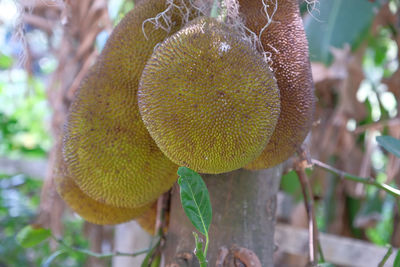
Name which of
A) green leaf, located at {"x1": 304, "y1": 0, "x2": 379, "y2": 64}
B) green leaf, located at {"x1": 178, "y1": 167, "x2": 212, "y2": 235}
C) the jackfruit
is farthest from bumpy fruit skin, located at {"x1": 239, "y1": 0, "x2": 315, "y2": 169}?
green leaf, located at {"x1": 304, "y1": 0, "x2": 379, "y2": 64}

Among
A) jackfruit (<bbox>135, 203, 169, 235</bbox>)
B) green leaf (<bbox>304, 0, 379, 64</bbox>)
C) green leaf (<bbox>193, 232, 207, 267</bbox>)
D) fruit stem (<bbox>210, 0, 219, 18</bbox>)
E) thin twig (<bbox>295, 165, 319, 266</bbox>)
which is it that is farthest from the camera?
green leaf (<bbox>304, 0, 379, 64</bbox>)

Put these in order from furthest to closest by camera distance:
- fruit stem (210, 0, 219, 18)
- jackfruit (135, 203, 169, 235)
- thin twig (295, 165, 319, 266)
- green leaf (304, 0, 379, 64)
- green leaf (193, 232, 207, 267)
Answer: green leaf (304, 0, 379, 64), jackfruit (135, 203, 169, 235), thin twig (295, 165, 319, 266), fruit stem (210, 0, 219, 18), green leaf (193, 232, 207, 267)

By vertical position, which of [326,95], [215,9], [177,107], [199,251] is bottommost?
[326,95]

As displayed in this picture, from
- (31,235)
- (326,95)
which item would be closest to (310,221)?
(31,235)

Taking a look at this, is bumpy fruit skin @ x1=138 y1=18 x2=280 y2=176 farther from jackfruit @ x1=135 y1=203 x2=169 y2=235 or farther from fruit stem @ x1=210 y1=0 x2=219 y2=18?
jackfruit @ x1=135 y1=203 x2=169 y2=235

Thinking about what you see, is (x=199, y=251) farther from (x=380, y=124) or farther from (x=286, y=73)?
(x=380, y=124)

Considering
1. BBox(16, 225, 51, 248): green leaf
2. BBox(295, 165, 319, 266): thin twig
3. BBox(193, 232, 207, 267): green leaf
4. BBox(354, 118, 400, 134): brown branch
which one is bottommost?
BBox(354, 118, 400, 134): brown branch

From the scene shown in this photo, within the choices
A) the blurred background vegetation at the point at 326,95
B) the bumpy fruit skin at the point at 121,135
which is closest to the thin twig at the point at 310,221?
the bumpy fruit skin at the point at 121,135
